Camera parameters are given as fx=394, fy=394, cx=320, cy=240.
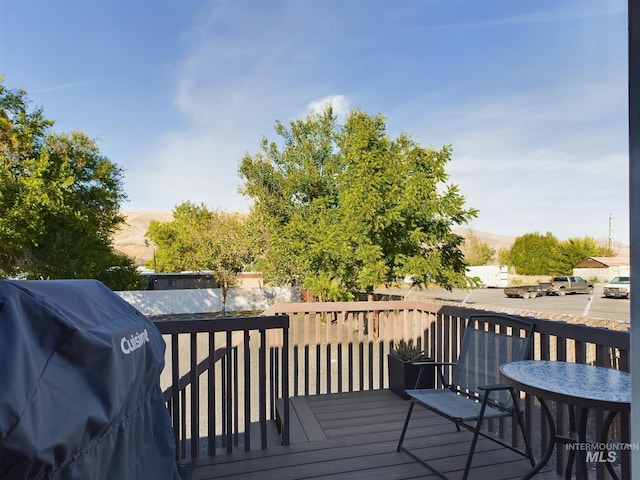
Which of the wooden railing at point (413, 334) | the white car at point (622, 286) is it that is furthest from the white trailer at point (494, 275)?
the wooden railing at point (413, 334)

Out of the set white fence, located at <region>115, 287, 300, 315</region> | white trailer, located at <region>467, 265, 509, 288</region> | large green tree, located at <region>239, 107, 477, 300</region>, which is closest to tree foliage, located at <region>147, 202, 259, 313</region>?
white fence, located at <region>115, 287, 300, 315</region>

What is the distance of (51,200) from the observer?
1170 cm

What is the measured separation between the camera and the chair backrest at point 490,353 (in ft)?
7.48

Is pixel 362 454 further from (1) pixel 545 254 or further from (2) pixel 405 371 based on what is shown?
(1) pixel 545 254

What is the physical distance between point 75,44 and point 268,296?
13162 millimetres

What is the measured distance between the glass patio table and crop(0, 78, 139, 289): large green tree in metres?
13.2

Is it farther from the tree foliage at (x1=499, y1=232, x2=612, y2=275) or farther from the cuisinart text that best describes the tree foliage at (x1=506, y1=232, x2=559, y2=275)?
the cuisinart text

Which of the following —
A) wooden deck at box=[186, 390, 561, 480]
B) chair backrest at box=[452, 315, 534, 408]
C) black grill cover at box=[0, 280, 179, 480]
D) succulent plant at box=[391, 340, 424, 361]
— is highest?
black grill cover at box=[0, 280, 179, 480]

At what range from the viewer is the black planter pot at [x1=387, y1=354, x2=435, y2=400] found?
3.35 m

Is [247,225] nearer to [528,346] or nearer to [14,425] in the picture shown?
[528,346]

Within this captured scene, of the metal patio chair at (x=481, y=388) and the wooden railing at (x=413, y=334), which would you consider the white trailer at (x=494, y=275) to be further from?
the metal patio chair at (x=481, y=388)

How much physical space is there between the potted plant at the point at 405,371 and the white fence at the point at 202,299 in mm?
12900

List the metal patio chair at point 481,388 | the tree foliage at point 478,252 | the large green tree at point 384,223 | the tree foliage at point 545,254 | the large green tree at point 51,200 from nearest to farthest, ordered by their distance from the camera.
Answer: the metal patio chair at point 481,388, the large green tree at point 384,223, the large green tree at point 51,200, the tree foliage at point 545,254, the tree foliage at point 478,252

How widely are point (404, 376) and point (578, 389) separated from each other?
1.91 metres
